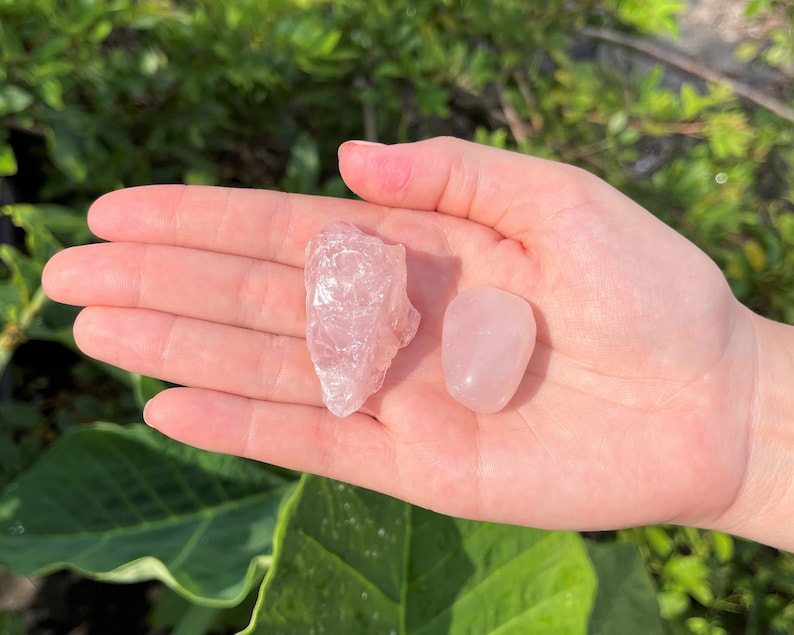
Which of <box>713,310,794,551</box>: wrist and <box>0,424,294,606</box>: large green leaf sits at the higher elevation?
<box>713,310,794,551</box>: wrist

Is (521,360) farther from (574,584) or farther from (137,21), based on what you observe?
(137,21)

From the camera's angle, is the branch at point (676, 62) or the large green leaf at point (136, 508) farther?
the branch at point (676, 62)

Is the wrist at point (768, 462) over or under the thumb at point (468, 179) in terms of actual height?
under

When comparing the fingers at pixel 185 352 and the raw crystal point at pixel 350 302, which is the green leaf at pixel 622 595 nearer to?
the raw crystal point at pixel 350 302

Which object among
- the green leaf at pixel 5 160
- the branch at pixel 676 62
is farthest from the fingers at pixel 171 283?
the branch at pixel 676 62

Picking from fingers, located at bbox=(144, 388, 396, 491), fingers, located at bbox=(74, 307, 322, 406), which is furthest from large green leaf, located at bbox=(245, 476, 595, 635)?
fingers, located at bbox=(74, 307, 322, 406)

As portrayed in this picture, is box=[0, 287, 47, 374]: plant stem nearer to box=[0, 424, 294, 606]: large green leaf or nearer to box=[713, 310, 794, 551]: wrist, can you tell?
box=[0, 424, 294, 606]: large green leaf

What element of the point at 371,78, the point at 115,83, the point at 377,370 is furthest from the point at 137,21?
the point at 377,370
